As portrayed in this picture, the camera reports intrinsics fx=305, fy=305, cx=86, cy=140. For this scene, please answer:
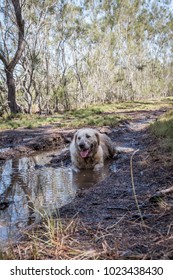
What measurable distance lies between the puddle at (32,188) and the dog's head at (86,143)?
0.39 metres

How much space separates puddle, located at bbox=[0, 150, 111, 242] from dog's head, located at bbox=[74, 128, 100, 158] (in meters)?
0.39

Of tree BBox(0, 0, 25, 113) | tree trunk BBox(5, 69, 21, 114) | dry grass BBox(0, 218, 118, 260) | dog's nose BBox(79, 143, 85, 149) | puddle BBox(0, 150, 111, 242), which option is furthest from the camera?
tree trunk BBox(5, 69, 21, 114)

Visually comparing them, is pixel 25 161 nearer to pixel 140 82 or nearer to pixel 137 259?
pixel 137 259

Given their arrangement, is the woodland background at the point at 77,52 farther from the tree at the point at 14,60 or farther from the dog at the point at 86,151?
the dog at the point at 86,151

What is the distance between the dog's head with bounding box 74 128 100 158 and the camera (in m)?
6.14

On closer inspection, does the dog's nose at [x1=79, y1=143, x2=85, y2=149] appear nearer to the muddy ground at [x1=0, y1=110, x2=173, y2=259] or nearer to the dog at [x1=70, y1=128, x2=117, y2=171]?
the dog at [x1=70, y1=128, x2=117, y2=171]

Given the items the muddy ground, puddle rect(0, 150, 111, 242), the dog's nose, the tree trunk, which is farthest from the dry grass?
the tree trunk

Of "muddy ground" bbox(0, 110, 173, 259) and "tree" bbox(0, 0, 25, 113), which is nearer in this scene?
"muddy ground" bbox(0, 110, 173, 259)

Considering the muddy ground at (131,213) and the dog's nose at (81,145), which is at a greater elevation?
the dog's nose at (81,145)

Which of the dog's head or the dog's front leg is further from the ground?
the dog's head

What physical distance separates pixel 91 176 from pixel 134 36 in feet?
140

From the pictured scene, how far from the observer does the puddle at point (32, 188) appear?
3.59 m

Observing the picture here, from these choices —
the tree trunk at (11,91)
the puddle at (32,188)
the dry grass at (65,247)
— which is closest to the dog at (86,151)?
the puddle at (32,188)

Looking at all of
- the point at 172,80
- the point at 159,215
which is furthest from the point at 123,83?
the point at 159,215
